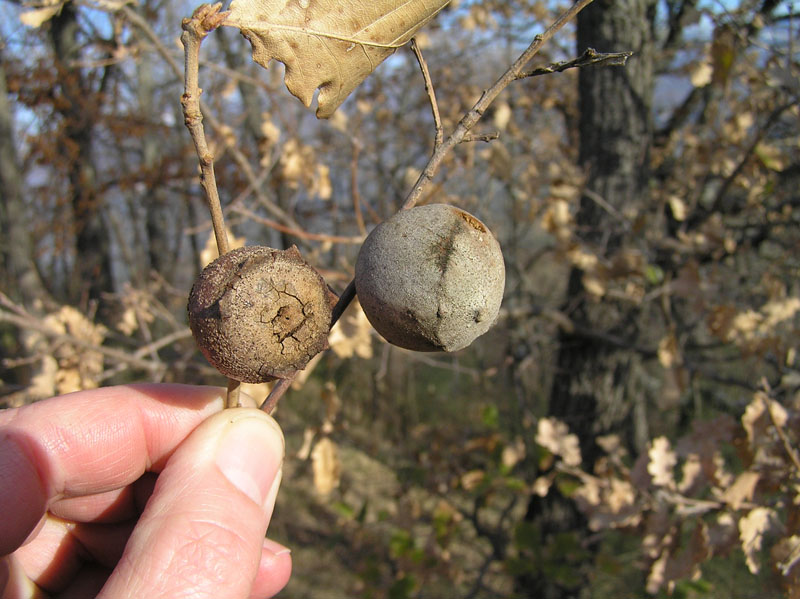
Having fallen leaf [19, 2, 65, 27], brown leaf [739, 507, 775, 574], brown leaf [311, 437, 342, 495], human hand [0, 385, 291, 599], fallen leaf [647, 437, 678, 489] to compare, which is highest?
fallen leaf [19, 2, 65, 27]

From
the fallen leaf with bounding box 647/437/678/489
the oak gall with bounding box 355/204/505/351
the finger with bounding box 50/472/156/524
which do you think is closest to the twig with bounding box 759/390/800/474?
the fallen leaf with bounding box 647/437/678/489

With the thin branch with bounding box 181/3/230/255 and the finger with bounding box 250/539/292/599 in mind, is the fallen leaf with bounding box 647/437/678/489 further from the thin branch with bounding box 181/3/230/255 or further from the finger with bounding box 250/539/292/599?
the thin branch with bounding box 181/3/230/255

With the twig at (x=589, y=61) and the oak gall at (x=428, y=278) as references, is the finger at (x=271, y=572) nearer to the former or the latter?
the oak gall at (x=428, y=278)

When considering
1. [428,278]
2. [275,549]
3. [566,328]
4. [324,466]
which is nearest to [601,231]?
[566,328]

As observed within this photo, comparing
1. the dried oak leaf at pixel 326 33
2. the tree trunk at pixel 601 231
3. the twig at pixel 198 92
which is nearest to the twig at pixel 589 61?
the dried oak leaf at pixel 326 33

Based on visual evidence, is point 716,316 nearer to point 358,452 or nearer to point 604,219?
point 604,219

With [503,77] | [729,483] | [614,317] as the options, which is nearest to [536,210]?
[614,317]

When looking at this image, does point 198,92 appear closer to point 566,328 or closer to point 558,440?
point 558,440
